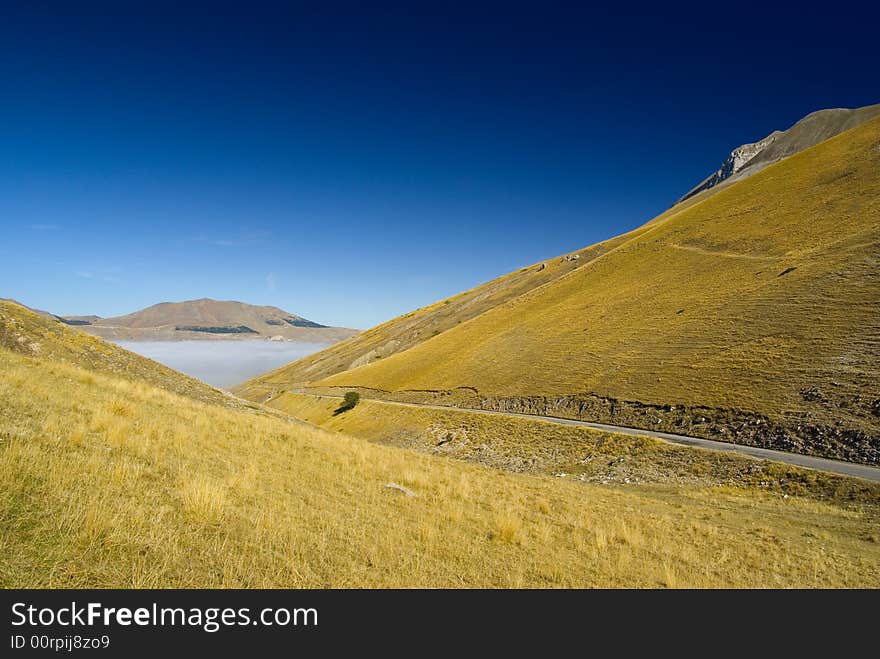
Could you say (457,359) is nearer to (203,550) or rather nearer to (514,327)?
(514,327)

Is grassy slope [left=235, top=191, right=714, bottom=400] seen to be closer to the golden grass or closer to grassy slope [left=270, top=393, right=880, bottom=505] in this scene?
grassy slope [left=270, top=393, right=880, bottom=505]

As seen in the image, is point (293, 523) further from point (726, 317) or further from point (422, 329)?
point (422, 329)

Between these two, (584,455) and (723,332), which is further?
(723,332)

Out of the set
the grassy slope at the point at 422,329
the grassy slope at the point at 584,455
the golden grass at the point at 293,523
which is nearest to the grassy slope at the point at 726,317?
the grassy slope at the point at 584,455

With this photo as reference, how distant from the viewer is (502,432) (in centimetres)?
4231

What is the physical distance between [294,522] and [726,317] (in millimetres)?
51457

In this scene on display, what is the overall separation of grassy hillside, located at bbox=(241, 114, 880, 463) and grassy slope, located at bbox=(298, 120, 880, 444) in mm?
194

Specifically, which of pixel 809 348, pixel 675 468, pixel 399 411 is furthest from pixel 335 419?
pixel 809 348

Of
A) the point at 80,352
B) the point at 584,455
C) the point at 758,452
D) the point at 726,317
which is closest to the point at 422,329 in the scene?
the point at 726,317

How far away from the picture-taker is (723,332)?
141 feet

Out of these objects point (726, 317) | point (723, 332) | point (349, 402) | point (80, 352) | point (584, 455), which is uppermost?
point (726, 317)

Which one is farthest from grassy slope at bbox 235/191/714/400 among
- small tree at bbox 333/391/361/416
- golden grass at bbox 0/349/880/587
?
golden grass at bbox 0/349/880/587

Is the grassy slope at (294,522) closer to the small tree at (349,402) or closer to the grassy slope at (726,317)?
the grassy slope at (726,317)

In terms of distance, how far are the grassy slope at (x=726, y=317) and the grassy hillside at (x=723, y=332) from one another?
19 centimetres
